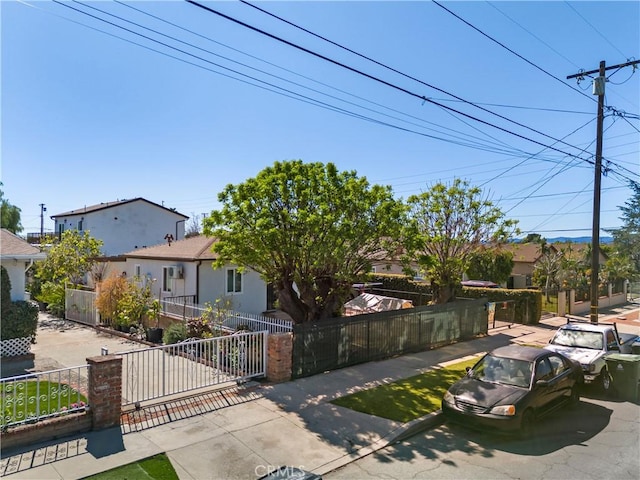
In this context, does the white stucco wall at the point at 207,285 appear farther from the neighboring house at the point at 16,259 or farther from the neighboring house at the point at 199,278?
the neighboring house at the point at 16,259

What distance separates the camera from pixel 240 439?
277 inches

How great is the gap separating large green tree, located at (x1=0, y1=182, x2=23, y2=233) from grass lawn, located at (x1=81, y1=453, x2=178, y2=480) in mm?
45604

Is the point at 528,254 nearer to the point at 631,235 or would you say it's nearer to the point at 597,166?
the point at 631,235

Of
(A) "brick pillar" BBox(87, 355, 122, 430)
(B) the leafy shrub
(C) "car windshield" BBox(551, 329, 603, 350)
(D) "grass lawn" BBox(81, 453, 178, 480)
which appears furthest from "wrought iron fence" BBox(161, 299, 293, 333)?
(C) "car windshield" BBox(551, 329, 603, 350)

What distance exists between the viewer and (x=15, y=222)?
1764 inches

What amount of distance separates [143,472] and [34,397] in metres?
3.26

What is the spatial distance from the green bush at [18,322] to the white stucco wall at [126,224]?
22551mm

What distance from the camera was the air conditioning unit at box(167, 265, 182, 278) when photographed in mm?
18292

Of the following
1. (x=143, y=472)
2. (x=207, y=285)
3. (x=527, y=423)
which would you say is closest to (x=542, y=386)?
(x=527, y=423)

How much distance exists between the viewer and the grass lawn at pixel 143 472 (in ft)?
18.9

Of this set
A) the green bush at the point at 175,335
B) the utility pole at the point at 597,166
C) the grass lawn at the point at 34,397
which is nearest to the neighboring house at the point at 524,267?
the utility pole at the point at 597,166

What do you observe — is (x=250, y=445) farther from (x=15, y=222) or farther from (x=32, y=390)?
(x=15, y=222)

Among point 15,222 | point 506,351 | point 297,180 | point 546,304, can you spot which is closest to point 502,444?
point 506,351

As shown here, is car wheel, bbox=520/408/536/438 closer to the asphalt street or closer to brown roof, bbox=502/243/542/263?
the asphalt street
